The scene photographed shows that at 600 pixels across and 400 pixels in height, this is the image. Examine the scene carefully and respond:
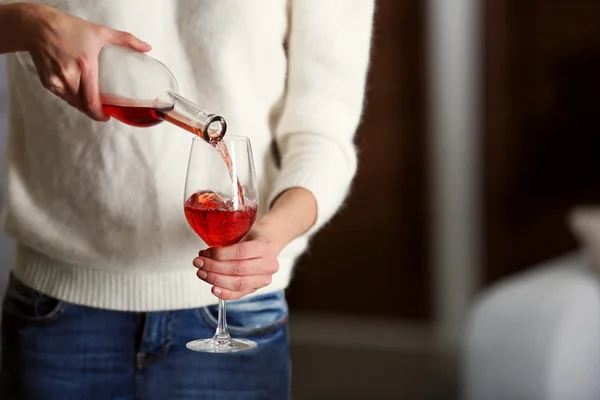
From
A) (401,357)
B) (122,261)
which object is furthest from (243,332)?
(401,357)

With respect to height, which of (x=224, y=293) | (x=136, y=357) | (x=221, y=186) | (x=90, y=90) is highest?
(x=90, y=90)

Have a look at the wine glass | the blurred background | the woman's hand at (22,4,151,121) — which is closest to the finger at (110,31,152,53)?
the woman's hand at (22,4,151,121)

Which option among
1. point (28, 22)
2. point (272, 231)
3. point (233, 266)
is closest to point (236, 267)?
point (233, 266)

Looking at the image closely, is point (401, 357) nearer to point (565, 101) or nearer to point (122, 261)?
point (565, 101)

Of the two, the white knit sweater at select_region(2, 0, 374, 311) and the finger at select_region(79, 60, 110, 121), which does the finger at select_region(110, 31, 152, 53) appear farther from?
the white knit sweater at select_region(2, 0, 374, 311)

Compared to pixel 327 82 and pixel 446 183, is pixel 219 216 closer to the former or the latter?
→ pixel 327 82

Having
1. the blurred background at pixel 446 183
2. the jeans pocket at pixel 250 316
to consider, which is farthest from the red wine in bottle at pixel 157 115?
the blurred background at pixel 446 183

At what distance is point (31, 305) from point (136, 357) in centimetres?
17

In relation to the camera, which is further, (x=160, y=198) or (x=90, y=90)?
(x=160, y=198)

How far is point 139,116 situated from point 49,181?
10.0 inches

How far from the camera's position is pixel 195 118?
0.92 m

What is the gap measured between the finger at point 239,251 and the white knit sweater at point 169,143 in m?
0.18

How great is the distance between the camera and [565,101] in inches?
138

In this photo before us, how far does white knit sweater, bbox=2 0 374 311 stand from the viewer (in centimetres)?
110
